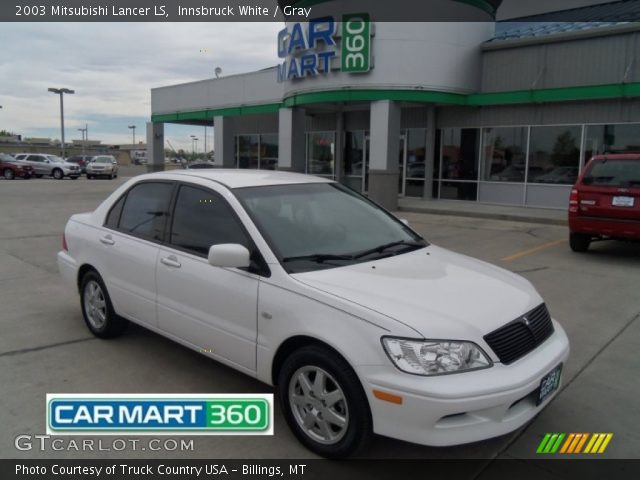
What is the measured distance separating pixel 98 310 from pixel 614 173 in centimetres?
812

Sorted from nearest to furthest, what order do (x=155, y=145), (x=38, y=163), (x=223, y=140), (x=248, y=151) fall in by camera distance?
(x=223, y=140) → (x=248, y=151) → (x=155, y=145) → (x=38, y=163)

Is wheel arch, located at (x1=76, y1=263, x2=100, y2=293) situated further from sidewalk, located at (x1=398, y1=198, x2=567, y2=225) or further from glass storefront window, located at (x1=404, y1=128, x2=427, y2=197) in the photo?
glass storefront window, located at (x1=404, y1=128, x2=427, y2=197)

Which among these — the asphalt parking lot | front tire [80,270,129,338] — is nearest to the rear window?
the asphalt parking lot

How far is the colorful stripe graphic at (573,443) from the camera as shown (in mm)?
3420

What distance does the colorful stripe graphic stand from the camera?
11.2 feet

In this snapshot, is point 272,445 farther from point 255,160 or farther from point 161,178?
point 255,160

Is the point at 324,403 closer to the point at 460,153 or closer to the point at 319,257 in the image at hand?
the point at 319,257

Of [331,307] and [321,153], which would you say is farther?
[321,153]

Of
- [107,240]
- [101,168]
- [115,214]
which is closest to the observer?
[107,240]

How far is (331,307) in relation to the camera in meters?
3.15

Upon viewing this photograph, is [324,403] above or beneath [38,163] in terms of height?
beneath

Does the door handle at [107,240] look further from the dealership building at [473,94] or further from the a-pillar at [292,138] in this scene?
the a-pillar at [292,138]

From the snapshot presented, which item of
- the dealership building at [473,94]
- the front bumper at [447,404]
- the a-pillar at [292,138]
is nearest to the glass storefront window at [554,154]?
the dealership building at [473,94]

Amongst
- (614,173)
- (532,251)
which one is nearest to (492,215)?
(532,251)
